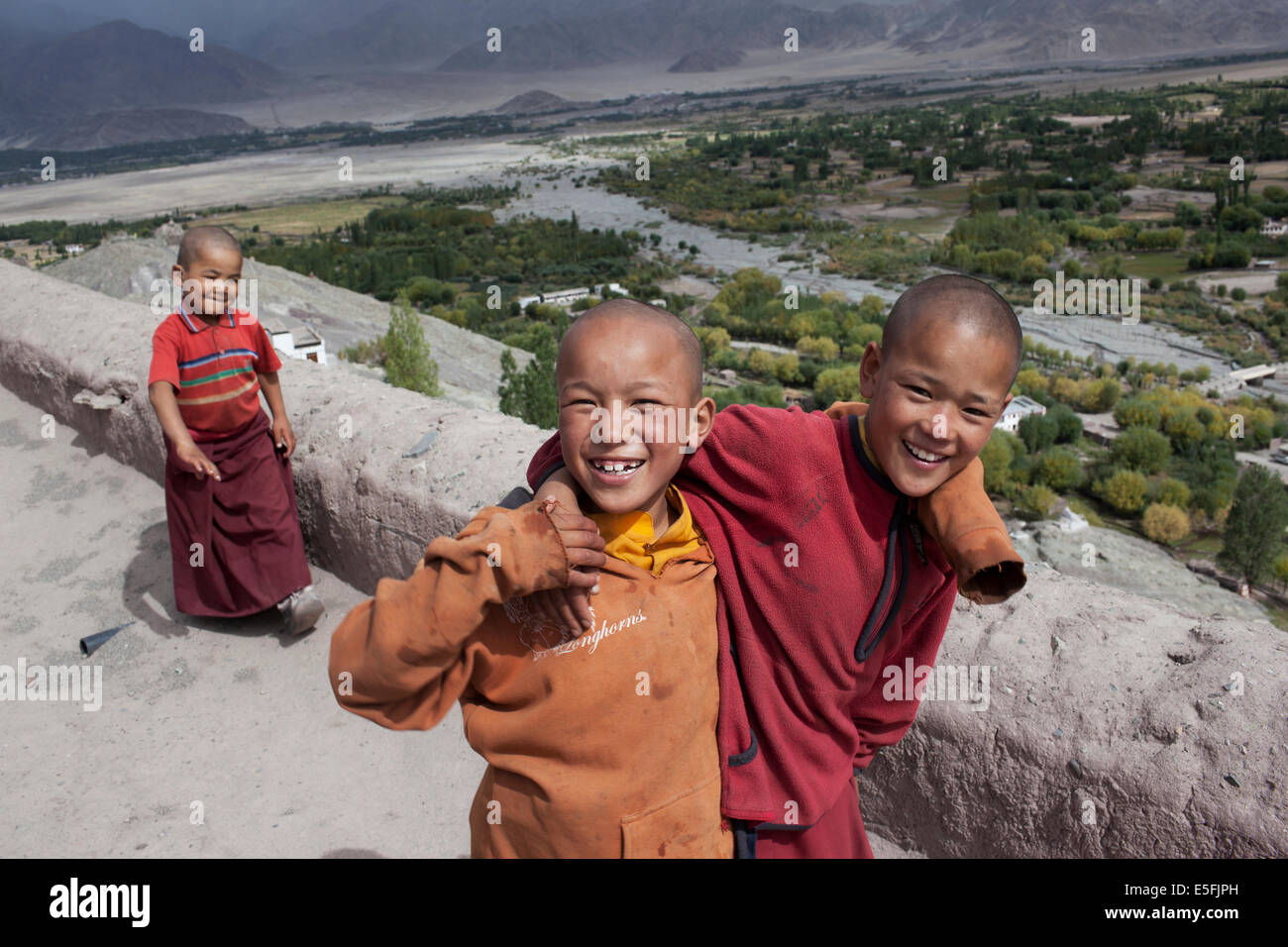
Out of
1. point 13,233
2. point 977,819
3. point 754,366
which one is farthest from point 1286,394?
point 13,233

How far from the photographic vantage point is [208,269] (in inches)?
129

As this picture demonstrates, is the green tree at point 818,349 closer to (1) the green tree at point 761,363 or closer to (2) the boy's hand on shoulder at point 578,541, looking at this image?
(1) the green tree at point 761,363

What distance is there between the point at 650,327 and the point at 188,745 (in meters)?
2.67

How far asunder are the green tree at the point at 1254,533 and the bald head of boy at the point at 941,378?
70.3 ft

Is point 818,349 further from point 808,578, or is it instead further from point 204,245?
point 808,578

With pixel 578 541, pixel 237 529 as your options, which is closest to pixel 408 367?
pixel 237 529

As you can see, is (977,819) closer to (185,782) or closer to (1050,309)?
(185,782)

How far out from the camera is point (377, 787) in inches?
118

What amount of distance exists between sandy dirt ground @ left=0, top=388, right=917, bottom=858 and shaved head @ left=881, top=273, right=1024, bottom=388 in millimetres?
1754

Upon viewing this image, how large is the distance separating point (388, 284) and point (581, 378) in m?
49.5

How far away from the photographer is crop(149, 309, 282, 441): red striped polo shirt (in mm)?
3342

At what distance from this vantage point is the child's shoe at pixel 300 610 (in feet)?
12.1

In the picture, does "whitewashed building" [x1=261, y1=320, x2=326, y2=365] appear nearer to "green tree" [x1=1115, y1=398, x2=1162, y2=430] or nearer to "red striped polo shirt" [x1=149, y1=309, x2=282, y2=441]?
"red striped polo shirt" [x1=149, y1=309, x2=282, y2=441]

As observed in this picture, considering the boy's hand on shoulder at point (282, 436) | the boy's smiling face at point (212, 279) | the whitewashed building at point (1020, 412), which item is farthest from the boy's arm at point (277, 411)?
the whitewashed building at point (1020, 412)
